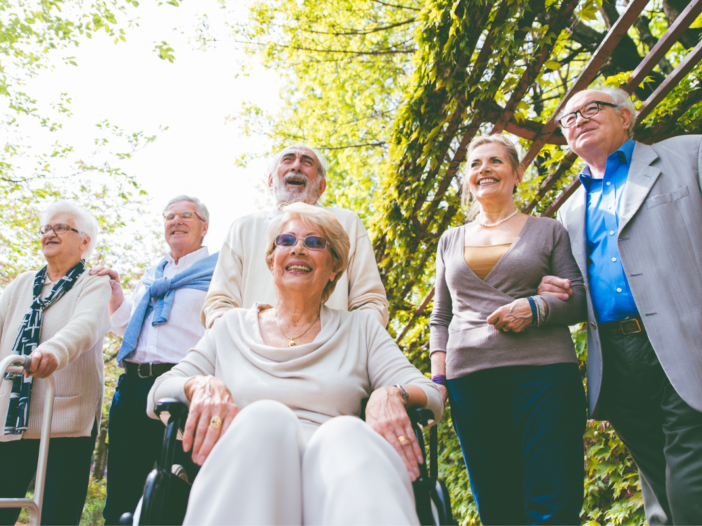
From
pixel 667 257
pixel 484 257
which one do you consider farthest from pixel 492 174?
pixel 667 257

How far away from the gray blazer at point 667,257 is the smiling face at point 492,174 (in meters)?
0.50

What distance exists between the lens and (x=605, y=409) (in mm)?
1833

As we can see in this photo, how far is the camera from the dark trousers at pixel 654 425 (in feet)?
4.93

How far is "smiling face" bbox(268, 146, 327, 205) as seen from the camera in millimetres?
2486

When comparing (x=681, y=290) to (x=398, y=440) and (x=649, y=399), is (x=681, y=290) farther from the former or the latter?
(x=398, y=440)

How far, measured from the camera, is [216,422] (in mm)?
1285

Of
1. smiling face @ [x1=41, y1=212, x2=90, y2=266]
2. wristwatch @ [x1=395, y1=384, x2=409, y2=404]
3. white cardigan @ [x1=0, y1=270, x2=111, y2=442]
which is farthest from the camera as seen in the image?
smiling face @ [x1=41, y1=212, x2=90, y2=266]

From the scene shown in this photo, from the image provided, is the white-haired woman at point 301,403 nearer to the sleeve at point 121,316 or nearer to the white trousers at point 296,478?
the white trousers at point 296,478

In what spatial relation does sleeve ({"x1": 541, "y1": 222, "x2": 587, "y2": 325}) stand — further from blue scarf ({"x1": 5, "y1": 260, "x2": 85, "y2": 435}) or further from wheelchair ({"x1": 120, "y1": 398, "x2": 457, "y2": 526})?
blue scarf ({"x1": 5, "y1": 260, "x2": 85, "y2": 435})

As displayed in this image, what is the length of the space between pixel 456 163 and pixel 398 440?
2.85 metres

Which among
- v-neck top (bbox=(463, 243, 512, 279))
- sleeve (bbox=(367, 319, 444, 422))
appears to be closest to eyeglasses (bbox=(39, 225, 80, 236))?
sleeve (bbox=(367, 319, 444, 422))

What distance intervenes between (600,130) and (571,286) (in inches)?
27.9

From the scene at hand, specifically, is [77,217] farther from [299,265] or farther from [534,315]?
[534,315]

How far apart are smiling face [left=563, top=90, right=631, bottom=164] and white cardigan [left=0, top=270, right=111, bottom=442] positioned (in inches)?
104
